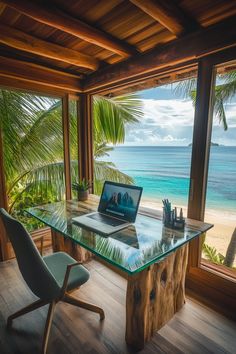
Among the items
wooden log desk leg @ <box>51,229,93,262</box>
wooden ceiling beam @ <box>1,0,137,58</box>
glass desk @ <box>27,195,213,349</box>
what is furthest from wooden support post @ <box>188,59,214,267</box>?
wooden log desk leg @ <box>51,229,93,262</box>

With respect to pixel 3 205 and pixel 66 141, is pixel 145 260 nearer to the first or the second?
pixel 3 205

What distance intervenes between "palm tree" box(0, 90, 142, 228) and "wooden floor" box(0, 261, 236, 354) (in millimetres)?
1258

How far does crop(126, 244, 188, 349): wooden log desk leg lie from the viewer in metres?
1.30

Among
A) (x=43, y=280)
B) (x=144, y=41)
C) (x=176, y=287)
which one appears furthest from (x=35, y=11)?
(x=176, y=287)

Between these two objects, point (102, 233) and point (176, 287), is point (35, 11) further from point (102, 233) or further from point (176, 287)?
point (176, 287)

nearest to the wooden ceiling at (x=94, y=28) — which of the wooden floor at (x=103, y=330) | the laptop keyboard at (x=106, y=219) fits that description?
the laptop keyboard at (x=106, y=219)

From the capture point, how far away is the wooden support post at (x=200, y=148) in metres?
1.67

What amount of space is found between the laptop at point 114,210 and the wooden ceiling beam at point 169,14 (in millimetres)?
1230

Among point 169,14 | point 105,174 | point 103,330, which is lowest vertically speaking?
point 103,330

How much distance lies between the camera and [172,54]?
176cm

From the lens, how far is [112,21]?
1.56 m

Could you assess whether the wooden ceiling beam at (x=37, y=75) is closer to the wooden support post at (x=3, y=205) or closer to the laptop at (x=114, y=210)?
the wooden support post at (x=3, y=205)

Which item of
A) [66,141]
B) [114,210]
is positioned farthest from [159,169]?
[114,210]

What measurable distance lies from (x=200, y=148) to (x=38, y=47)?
5.83ft
